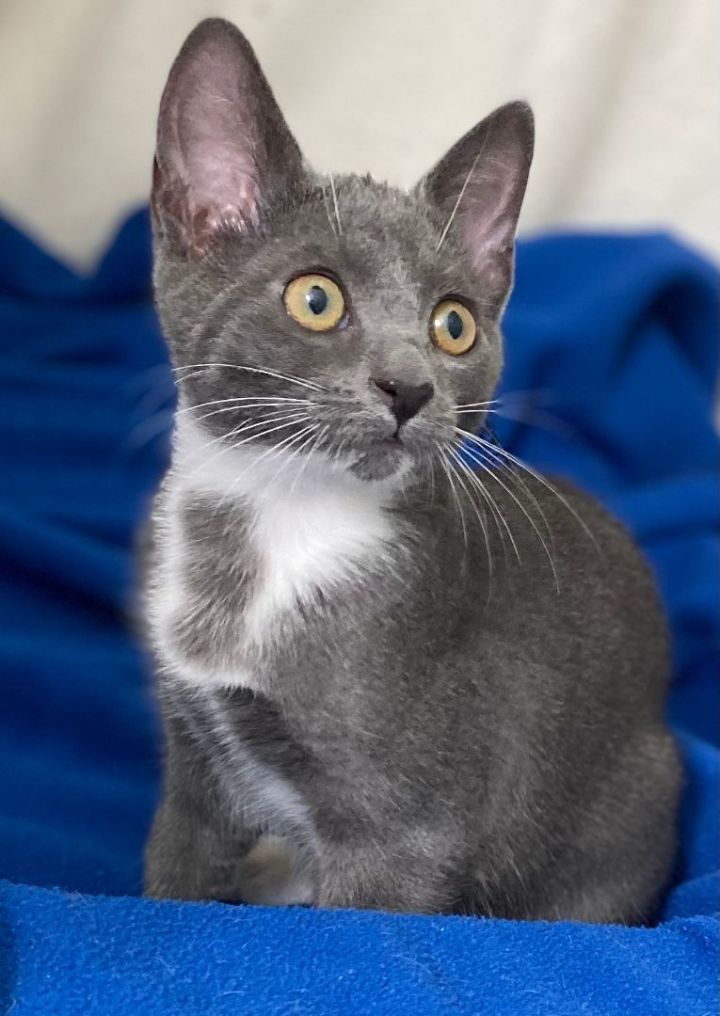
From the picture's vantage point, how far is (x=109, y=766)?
1.31 metres

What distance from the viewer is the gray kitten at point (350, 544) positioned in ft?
2.70

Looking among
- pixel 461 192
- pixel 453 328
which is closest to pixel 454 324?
pixel 453 328

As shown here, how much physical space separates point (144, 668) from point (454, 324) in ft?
2.17

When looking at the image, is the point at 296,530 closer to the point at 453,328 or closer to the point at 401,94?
the point at 453,328

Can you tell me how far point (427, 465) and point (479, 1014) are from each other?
0.40 m

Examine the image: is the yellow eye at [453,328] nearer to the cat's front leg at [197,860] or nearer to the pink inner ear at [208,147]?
the pink inner ear at [208,147]

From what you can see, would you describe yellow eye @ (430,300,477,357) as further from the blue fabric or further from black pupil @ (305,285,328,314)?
the blue fabric

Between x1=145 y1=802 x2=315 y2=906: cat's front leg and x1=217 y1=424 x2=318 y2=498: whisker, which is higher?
x1=217 y1=424 x2=318 y2=498: whisker

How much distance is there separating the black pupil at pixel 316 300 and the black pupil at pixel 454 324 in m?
0.12

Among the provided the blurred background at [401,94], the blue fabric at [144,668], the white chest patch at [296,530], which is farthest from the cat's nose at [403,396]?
the blurred background at [401,94]

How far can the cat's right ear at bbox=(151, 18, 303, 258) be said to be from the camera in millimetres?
830

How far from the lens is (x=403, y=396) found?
78cm

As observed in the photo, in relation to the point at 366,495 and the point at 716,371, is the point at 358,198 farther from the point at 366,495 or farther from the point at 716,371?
the point at 716,371

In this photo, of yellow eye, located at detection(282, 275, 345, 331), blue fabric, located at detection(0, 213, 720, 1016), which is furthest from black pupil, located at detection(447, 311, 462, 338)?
blue fabric, located at detection(0, 213, 720, 1016)
